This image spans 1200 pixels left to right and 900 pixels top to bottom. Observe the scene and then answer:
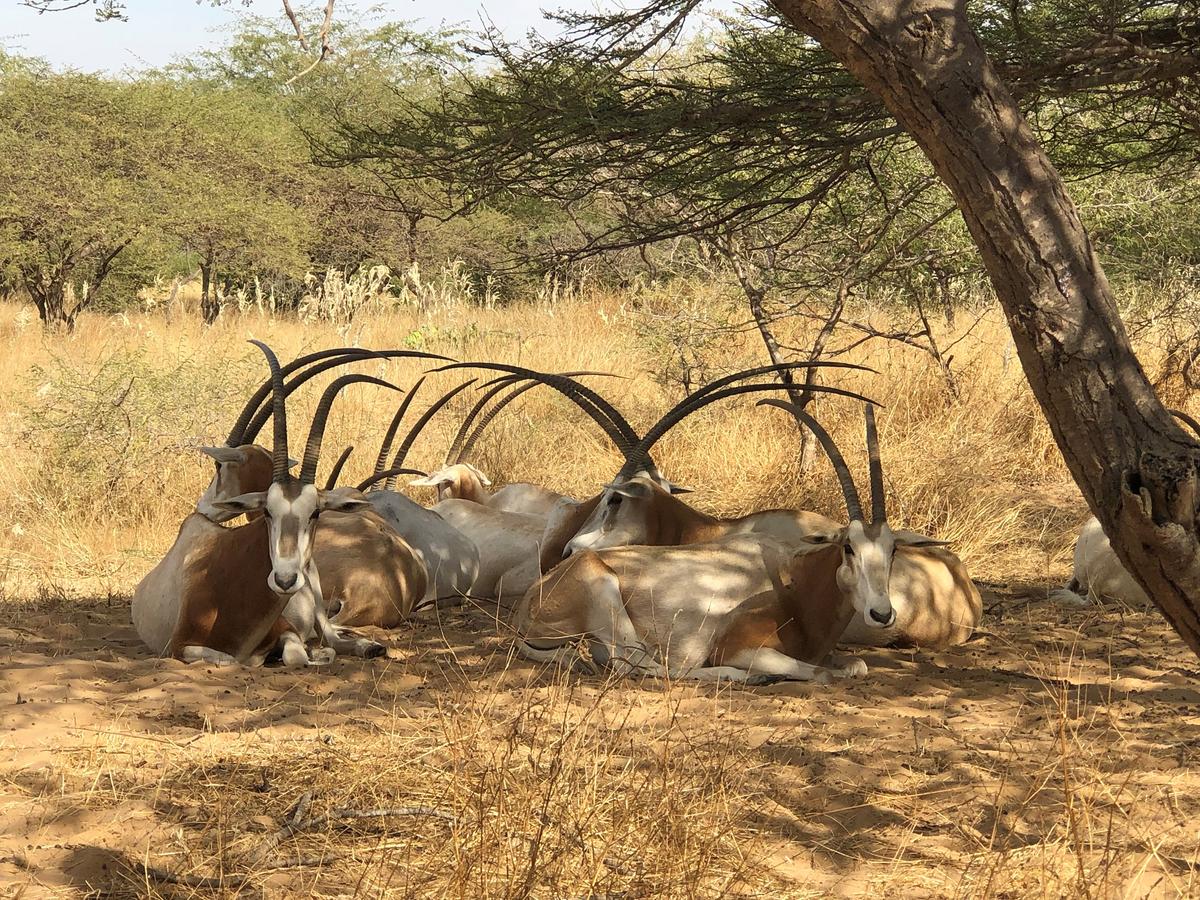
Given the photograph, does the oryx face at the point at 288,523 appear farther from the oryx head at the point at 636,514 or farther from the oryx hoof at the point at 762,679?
the oryx hoof at the point at 762,679

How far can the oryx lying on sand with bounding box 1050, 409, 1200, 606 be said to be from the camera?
6004mm

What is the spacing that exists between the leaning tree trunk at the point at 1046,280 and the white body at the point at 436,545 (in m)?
3.95

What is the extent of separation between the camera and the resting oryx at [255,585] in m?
4.87

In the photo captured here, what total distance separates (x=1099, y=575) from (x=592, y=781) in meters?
3.79

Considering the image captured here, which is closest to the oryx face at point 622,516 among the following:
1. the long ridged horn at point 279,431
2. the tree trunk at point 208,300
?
the long ridged horn at point 279,431

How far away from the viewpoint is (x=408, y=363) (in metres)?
11.8

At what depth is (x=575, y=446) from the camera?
9.70m

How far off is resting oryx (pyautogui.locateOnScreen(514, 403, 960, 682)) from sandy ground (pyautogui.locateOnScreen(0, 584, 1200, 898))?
0.80 feet

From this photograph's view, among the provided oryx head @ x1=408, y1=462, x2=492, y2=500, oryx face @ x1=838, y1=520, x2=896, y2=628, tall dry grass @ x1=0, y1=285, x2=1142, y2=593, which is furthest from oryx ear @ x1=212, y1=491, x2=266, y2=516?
oryx head @ x1=408, y1=462, x2=492, y2=500

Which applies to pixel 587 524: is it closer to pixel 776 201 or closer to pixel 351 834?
pixel 776 201

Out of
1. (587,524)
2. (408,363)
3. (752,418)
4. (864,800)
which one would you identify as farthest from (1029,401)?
(864,800)

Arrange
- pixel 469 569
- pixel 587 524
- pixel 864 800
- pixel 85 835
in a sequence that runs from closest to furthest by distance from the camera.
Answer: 1. pixel 85 835
2. pixel 864 800
3. pixel 587 524
4. pixel 469 569

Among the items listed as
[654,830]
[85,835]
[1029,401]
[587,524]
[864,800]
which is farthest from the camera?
[1029,401]

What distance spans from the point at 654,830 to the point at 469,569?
3996 mm
